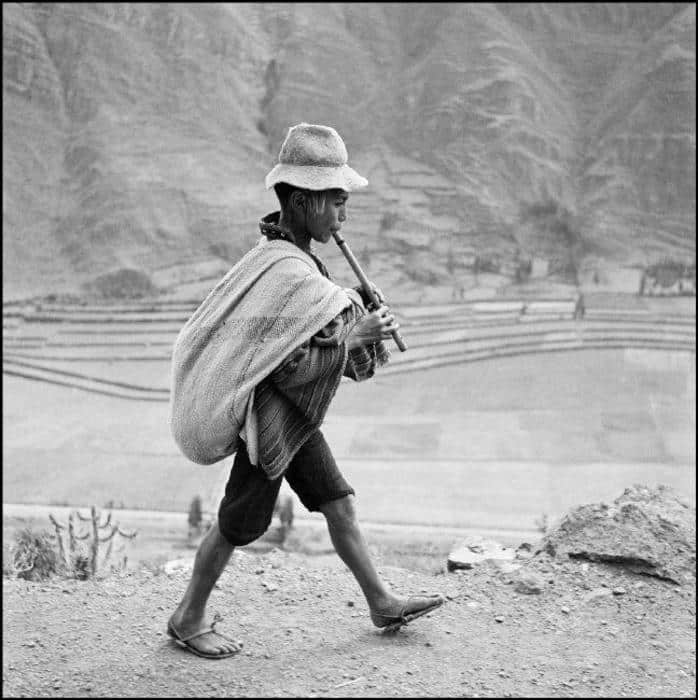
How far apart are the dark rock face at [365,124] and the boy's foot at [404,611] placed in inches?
1313

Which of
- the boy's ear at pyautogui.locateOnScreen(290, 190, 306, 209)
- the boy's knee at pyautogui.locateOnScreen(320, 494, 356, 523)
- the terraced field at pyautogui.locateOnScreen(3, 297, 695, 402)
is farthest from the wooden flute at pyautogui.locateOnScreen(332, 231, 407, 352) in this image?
the terraced field at pyautogui.locateOnScreen(3, 297, 695, 402)

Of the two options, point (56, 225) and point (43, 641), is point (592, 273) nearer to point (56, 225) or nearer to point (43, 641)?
point (56, 225)

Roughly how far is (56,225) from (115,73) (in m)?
9.45

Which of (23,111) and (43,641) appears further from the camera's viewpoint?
(23,111)

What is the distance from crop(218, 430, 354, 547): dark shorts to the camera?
12.3 ft

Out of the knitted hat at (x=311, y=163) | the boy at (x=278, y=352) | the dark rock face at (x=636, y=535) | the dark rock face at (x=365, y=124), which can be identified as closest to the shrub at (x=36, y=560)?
the boy at (x=278, y=352)

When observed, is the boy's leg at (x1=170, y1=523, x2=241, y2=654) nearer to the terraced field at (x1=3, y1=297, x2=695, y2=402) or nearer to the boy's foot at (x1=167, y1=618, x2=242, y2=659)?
the boy's foot at (x1=167, y1=618, x2=242, y2=659)

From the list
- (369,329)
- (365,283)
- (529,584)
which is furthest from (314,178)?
(529,584)

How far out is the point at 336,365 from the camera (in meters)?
3.53

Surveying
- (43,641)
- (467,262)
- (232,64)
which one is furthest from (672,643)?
(232,64)

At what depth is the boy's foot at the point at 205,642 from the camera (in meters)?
3.89

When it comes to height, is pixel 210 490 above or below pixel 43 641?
below

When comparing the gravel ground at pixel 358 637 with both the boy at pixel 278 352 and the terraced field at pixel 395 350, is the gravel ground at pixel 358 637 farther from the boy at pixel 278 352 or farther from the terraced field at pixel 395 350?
the terraced field at pixel 395 350

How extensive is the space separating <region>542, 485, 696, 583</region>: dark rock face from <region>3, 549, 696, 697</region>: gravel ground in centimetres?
7
